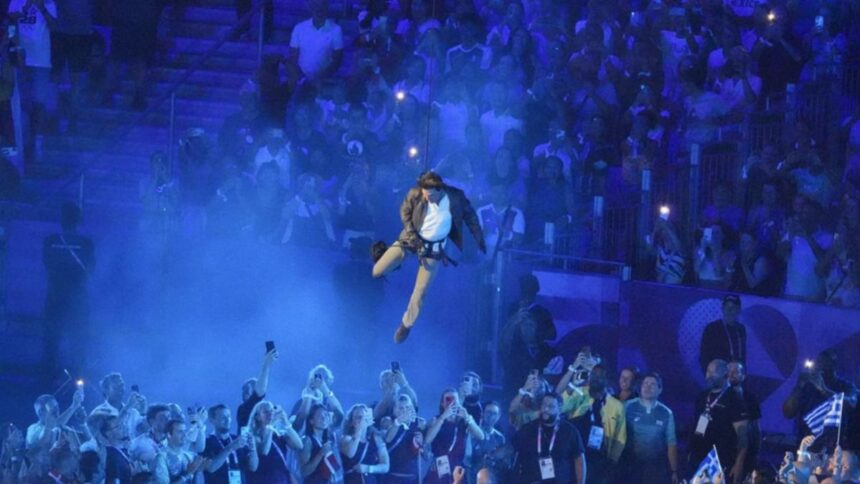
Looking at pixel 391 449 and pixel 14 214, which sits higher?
pixel 14 214

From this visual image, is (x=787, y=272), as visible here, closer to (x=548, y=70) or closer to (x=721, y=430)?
(x=721, y=430)

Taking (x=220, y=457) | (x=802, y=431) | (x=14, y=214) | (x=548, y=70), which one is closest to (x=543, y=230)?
(x=548, y=70)

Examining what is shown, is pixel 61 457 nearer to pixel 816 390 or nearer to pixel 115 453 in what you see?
pixel 115 453

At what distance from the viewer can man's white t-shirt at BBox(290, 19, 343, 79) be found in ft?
64.1

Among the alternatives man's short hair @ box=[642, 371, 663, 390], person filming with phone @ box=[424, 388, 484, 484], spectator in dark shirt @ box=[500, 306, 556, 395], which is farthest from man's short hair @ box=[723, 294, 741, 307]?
person filming with phone @ box=[424, 388, 484, 484]

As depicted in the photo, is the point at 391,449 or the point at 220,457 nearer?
the point at 220,457

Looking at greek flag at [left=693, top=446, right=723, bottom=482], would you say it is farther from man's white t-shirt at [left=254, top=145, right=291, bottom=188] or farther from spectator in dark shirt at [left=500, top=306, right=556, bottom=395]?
man's white t-shirt at [left=254, top=145, right=291, bottom=188]

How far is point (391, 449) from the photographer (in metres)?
15.0

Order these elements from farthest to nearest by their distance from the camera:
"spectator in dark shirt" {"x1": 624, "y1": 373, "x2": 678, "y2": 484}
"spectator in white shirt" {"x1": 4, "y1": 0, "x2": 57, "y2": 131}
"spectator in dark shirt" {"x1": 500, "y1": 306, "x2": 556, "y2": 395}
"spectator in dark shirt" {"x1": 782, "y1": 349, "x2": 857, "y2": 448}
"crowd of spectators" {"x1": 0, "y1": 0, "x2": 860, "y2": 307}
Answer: "spectator in white shirt" {"x1": 4, "y1": 0, "x2": 57, "y2": 131} → "crowd of spectators" {"x1": 0, "y1": 0, "x2": 860, "y2": 307} → "spectator in dark shirt" {"x1": 500, "y1": 306, "x2": 556, "y2": 395} → "spectator in dark shirt" {"x1": 624, "y1": 373, "x2": 678, "y2": 484} → "spectator in dark shirt" {"x1": 782, "y1": 349, "x2": 857, "y2": 448}

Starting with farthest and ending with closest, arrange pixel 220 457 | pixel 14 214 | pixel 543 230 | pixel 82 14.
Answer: pixel 82 14 < pixel 14 214 < pixel 543 230 < pixel 220 457

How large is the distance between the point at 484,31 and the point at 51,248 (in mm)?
5749

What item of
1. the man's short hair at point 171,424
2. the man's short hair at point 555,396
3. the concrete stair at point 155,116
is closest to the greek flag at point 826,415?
Answer: the man's short hair at point 555,396

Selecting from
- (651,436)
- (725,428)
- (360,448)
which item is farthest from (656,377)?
(360,448)

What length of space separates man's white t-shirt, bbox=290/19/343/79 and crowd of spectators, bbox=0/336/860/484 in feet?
17.0
